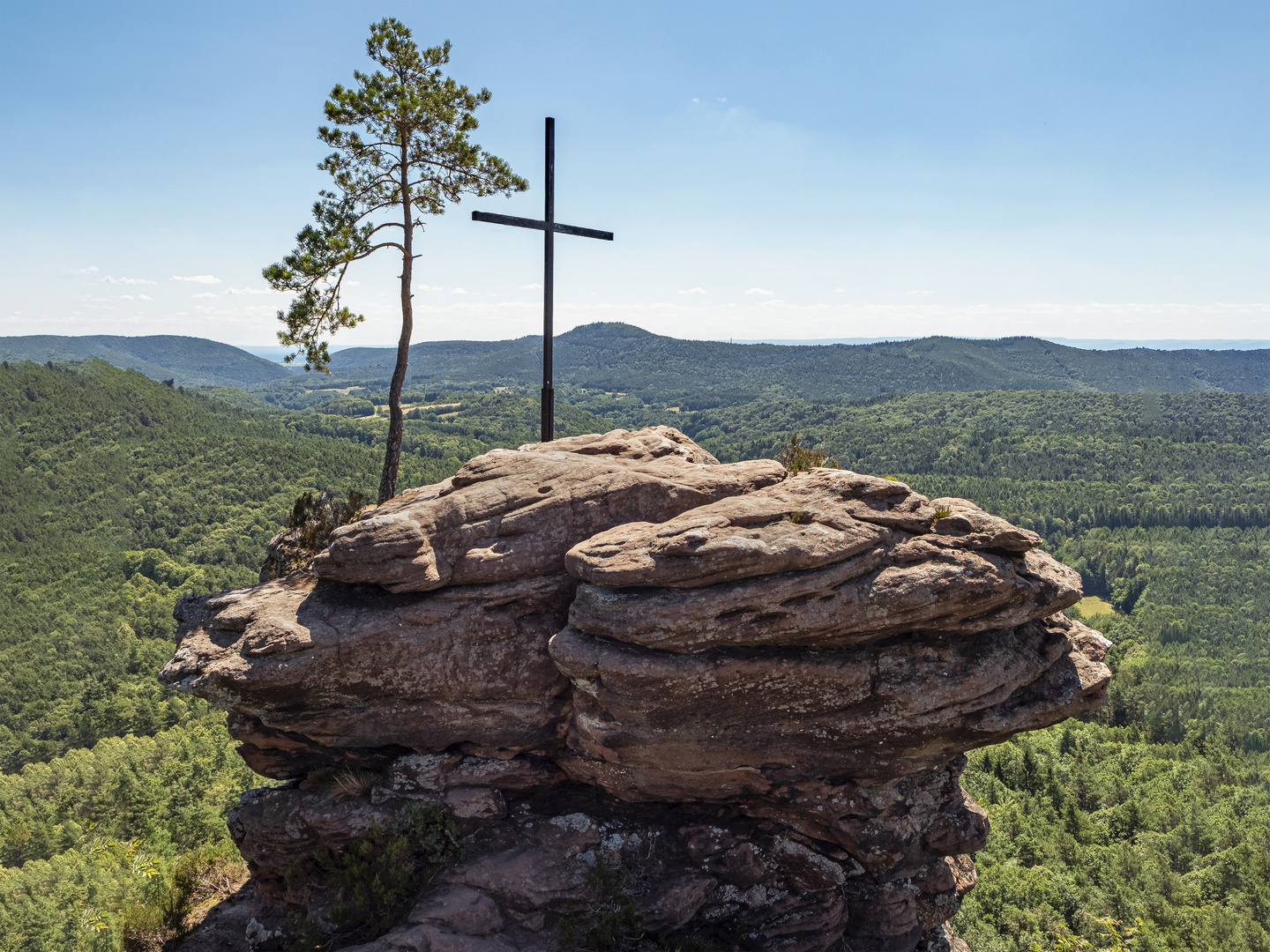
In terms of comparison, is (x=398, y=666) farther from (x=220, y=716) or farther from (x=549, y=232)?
(x=220, y=716)

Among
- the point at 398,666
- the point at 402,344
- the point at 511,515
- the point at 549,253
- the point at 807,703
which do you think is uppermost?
the point at 549,253

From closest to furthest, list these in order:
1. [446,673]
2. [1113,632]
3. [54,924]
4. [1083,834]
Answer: [446,673] < [54,924] < [1083,834] < [1113,632]

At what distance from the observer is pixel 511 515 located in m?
14.1

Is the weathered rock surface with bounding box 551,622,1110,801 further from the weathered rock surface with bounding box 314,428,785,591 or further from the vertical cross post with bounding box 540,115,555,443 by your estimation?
the vertical cross post with bounding box 540,115,555,443

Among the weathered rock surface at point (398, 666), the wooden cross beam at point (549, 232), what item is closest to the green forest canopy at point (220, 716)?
the weathered rock surface at point (398, 666)

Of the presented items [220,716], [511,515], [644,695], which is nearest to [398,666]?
[511,515]

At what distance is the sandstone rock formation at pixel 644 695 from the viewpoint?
12195 mm

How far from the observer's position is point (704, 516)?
42.5 ft

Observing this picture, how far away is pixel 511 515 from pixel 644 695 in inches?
181

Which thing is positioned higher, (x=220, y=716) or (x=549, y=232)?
(x=549, y=232)

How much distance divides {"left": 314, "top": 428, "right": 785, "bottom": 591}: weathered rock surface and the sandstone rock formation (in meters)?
0.06

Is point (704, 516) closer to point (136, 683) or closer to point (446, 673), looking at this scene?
point (446, 673)

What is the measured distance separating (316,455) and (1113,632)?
17033 centimetres

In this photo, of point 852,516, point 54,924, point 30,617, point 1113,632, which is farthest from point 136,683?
point 1113,632
